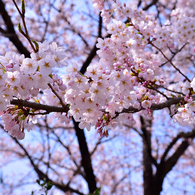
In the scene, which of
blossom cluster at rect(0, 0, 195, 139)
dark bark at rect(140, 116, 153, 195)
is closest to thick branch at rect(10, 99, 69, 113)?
blossom cluster at rect(0, 0, 195, 139)

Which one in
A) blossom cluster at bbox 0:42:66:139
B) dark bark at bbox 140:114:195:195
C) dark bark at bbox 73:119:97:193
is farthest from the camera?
dark bark at bbox 140:114:195:195

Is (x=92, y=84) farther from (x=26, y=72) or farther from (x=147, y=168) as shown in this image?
(x=147, y=168)

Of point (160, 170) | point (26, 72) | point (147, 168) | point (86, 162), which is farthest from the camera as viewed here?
point (147, 168)

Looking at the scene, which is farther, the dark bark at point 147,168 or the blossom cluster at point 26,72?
the dark bark at point 147,168

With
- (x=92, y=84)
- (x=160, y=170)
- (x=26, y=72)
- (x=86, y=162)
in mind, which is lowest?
(x=26, y=72)

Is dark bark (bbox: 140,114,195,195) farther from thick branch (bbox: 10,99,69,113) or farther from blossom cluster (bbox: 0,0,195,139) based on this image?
thick branch (bbox: 10,99,69,113)

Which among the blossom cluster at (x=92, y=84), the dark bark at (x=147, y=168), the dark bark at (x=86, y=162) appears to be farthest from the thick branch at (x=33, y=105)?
the dark bark at (x=147, y=168)

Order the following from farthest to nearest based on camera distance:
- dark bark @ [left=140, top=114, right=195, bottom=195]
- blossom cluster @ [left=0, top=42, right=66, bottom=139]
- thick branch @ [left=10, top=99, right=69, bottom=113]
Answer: dark bark @ [left=140, top=114, right=195, bottom=195]
thick branch @ [left=10, top=99, right=69, bottom=113]
blossom cluster @ [left=0, top=42, right=66, bottom=139]

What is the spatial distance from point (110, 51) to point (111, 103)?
0.73 metres

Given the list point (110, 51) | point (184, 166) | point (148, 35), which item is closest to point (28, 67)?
point (110, 51)

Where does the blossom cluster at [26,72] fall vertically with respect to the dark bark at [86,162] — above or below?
below

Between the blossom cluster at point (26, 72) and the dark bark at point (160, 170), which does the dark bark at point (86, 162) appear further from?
the blossom cluster at point (26, 72)

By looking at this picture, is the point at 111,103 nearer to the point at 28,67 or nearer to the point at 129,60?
the point at 129,60

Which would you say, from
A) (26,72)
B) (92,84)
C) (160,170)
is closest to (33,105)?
(26,72)
